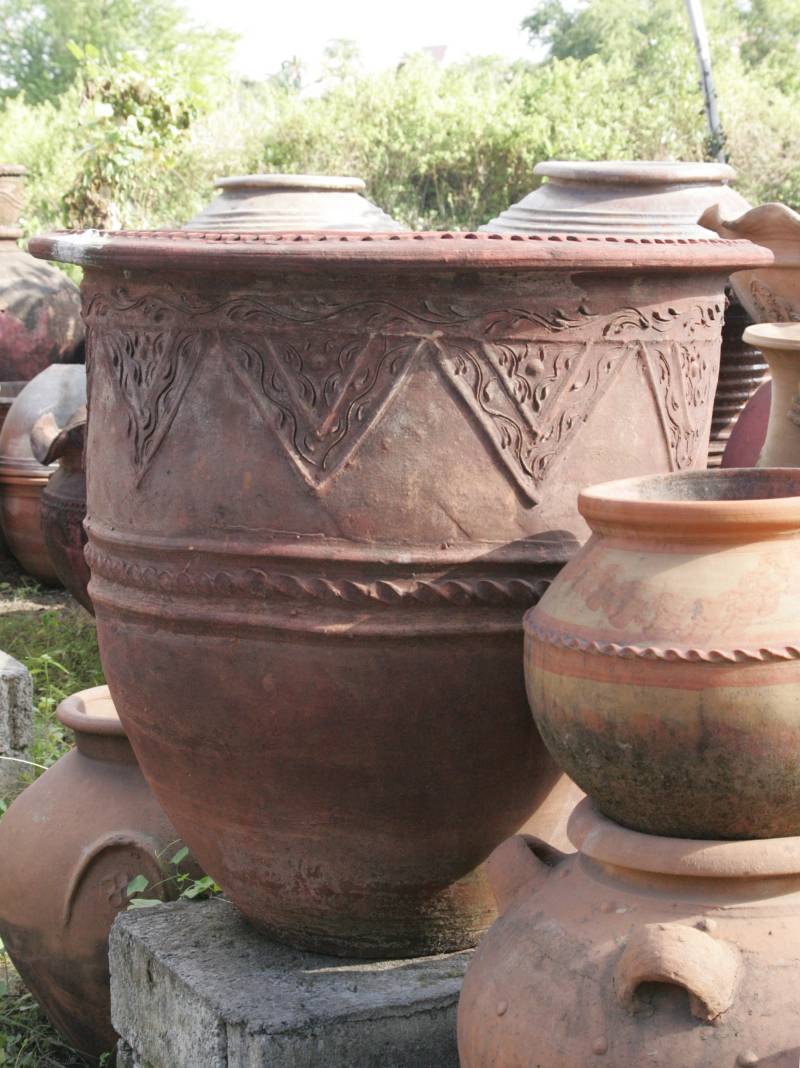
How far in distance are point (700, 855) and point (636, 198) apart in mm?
3464

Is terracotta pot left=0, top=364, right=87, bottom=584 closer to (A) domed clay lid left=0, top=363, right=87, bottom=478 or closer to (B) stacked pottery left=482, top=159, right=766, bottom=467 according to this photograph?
(A) domed clay lid left=0, top=363, right=87, bottom=478

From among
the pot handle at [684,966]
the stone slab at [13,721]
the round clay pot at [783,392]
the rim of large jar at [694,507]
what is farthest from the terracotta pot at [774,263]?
the pot handle at [684,966]

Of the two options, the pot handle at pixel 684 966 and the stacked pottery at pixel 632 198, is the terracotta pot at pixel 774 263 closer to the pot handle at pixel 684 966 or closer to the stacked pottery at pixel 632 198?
the stacked pottery at pixel 632 198

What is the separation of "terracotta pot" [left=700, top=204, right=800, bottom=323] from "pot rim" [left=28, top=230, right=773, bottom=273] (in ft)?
4.62

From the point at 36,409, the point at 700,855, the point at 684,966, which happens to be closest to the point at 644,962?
the point at 684,966

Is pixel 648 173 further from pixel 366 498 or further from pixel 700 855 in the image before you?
pixel 700 855

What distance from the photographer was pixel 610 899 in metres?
1.75

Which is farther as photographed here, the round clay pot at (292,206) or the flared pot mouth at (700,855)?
the round clay pot at (292,206)

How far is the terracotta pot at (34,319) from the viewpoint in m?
7.63

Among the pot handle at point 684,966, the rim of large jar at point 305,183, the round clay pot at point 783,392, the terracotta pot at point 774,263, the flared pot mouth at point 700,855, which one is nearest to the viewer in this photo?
the pot handle at point 684,966

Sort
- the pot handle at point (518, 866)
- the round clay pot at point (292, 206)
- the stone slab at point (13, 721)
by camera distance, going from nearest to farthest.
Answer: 1. the pot handle at point (518, 866)
2. the stone slab at point (13, 721)
3. the round clay pot at point (292, 206)

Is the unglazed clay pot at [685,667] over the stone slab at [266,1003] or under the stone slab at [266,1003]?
over

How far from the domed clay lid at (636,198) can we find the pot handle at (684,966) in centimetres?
333

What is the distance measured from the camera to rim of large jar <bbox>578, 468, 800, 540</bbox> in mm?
1732
